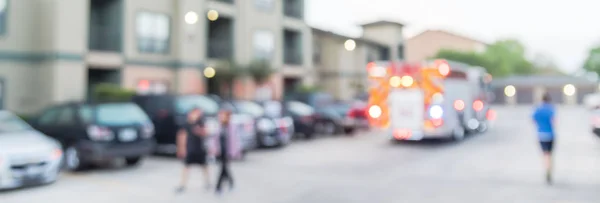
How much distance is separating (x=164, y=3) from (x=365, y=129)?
10245 mm

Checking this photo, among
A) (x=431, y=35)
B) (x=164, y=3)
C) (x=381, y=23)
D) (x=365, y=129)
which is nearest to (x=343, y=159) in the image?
(x=365, y=129)

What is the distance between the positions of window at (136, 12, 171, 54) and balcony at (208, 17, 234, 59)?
130 inches

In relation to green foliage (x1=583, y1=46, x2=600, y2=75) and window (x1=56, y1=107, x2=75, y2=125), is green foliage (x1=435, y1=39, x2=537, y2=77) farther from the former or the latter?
window (x1=56, y1=107, x2=75, y2=125)

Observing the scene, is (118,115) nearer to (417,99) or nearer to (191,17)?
(417,99)

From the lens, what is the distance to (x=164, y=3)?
2220 centimetres

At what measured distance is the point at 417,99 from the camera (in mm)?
15305

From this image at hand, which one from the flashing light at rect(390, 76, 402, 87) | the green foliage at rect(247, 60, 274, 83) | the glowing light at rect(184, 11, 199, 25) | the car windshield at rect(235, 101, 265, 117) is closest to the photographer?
the car windshield at rect(235, 101, 265, 117)

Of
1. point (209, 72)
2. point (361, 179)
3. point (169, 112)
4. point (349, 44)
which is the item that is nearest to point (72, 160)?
point (169, 112)

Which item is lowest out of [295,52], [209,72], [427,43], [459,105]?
[459,105]

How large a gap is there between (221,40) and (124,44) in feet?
20.7

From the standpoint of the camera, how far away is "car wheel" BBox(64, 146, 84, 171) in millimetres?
10633

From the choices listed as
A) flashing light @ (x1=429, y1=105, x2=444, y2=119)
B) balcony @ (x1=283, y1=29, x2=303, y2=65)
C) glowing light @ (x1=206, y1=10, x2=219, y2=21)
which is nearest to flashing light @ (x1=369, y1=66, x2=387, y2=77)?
flashing light @ (x1=429, y1=105, x2=444, y2=119)

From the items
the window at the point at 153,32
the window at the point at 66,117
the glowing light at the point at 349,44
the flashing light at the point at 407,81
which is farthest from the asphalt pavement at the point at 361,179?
the glowing light at the point at 349,44

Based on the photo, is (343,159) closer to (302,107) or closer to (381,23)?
(302,107)
